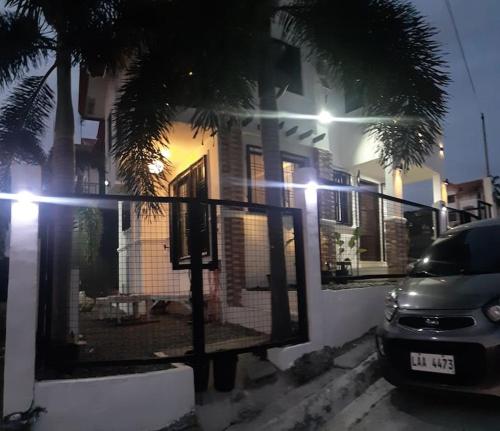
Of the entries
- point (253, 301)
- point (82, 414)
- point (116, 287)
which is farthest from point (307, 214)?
point (116, 287)

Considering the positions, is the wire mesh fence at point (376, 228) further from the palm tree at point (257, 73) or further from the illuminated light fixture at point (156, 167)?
the illuminated light fixture at point (156, 167)

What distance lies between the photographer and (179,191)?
1127 centimetres

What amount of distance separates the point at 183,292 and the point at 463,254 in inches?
205

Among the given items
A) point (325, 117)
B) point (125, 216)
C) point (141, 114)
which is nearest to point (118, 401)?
point (141, 114)

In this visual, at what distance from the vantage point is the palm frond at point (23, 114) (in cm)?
707

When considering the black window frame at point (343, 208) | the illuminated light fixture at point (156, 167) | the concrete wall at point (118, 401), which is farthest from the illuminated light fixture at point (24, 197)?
the black window frame at point (343, 208)

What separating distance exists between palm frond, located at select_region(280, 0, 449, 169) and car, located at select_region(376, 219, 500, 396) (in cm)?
162

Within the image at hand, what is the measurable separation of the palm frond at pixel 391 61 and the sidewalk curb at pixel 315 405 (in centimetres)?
296

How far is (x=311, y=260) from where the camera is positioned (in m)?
5.74

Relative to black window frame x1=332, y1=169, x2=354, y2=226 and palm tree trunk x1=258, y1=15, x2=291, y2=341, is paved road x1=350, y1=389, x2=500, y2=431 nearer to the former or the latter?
palm tree trunk x1=258, y1=15, x2=291, y2=341

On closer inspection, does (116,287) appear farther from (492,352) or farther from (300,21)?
(492,352)

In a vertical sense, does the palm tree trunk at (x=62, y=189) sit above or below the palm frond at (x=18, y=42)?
below

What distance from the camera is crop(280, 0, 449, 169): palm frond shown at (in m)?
5.65

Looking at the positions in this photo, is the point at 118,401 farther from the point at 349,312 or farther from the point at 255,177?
the point at 255,177
